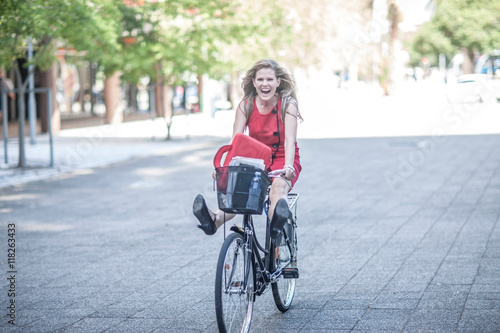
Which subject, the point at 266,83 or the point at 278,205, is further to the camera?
the point at 266,83

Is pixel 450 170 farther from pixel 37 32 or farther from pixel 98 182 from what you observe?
pixel 37 32

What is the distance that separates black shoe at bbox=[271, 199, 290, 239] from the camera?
4523mm

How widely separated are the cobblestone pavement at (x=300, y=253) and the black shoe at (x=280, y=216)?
2.32ft

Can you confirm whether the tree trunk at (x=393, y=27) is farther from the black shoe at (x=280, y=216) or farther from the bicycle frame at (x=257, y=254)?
the black shoe at (x=280, y=216)

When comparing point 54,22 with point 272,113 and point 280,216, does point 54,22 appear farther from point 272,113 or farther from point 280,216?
point 280,216

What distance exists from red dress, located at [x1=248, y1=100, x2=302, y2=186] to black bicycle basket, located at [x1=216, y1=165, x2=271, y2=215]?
673mm

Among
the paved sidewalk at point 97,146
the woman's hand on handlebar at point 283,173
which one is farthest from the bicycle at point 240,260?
the paved sidewalk at point 97,146

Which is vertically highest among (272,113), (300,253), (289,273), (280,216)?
(272,113)

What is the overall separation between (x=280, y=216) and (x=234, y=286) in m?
0.52

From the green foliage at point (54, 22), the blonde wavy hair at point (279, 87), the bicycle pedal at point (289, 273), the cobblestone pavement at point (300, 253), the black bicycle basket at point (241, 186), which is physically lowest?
the cobblestone pavement at point (300, 253)

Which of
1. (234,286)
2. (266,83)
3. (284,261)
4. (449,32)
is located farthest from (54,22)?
(449,32)

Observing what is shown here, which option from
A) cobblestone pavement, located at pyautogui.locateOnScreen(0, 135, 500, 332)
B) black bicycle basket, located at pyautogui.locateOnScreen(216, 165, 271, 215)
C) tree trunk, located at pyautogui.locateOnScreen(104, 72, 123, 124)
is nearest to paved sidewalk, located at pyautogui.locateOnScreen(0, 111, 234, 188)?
tree trunk, located at pyautogui.locateOnScreen(104, 72, 123, 124)

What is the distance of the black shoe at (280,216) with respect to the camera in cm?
452

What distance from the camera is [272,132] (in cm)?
492
